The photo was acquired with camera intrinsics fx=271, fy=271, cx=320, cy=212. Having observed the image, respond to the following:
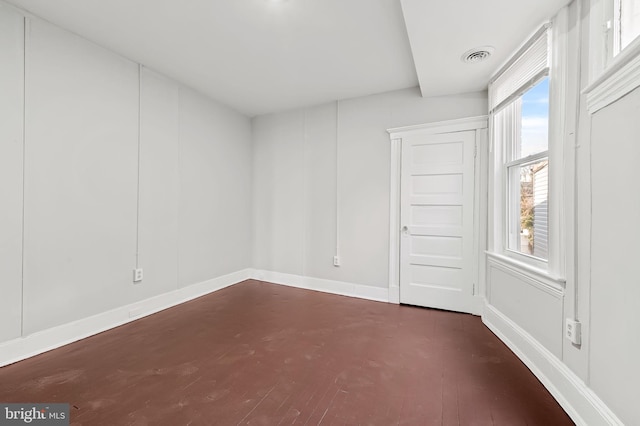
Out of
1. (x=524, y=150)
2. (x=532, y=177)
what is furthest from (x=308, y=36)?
(x=532, y=177)

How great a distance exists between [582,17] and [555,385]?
2283 mm

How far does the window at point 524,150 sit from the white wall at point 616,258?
51cm

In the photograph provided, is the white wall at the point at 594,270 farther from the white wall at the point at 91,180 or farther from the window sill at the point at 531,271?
the white wall at the point at 91,180

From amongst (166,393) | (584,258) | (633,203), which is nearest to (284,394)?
(166,393)

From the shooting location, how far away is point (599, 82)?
56.4 inches

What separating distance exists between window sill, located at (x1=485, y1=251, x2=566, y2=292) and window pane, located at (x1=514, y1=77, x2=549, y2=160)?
0.92 m

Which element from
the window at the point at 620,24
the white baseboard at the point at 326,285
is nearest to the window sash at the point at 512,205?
the window at the point at 620,24

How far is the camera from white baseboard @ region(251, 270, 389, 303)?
3.56 meters

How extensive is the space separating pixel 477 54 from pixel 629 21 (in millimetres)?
1170

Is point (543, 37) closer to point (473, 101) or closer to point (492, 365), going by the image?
point (473, 101)

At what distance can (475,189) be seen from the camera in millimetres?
3045

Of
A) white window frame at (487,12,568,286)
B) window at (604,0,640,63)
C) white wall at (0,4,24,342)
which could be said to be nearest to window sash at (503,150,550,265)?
white window frame at (487,12,568,286)

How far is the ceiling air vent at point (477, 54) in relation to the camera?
2.30 meters

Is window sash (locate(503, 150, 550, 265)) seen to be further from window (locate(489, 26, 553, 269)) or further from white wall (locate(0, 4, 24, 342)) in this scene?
white wall (locate(0, 4, 24, 342))
